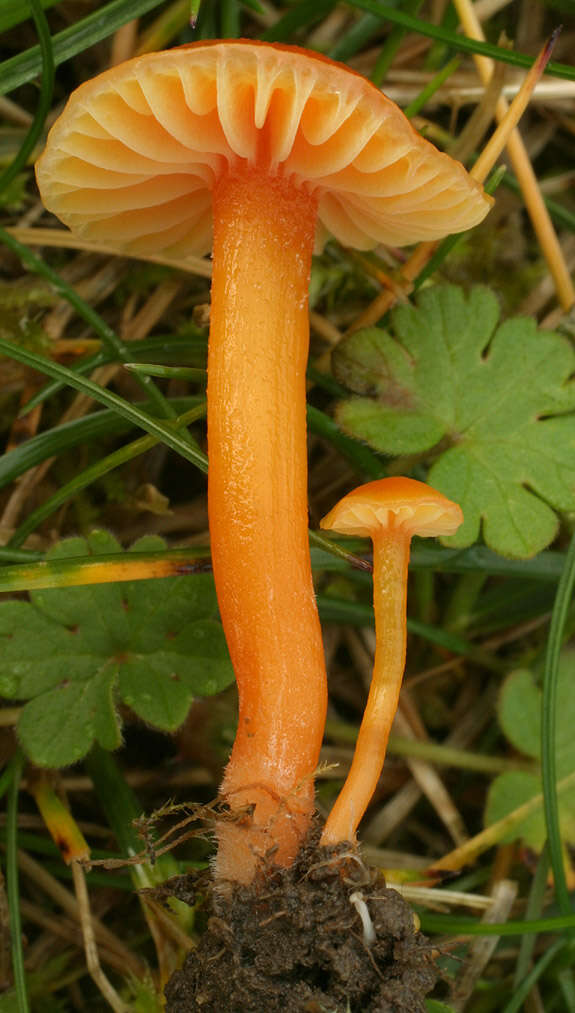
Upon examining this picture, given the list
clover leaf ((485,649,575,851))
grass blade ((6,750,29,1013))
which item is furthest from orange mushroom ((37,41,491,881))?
clover leaf ((485,649,575,851))

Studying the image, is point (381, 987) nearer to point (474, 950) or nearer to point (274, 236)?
point (474, 950)

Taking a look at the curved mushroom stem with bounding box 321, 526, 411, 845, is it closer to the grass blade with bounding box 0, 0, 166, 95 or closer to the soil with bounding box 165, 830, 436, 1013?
the soil with bounding box 165, 830, 436, 1013

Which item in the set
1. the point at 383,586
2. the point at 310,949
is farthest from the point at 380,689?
the point at 310,949

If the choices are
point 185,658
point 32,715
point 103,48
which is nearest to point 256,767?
point 185,658

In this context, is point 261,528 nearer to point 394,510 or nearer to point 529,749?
point 394,510

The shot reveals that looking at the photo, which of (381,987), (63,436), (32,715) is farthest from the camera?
(63,436)

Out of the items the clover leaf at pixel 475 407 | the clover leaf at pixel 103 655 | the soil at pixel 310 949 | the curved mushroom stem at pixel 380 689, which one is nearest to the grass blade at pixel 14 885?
the clover leaf at pixel 103 655

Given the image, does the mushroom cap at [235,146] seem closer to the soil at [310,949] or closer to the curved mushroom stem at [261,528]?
the curved mushroom stem at [261,528]
